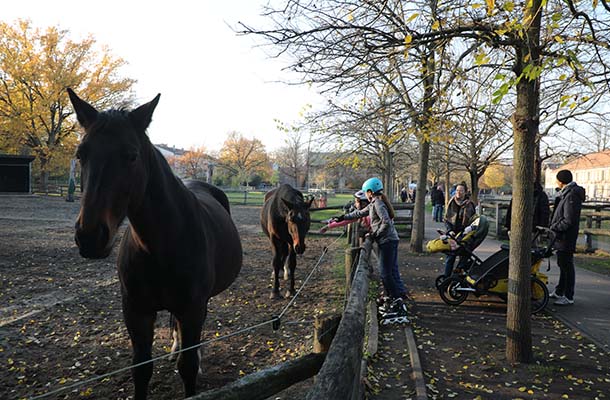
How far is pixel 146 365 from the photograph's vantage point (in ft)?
10.3

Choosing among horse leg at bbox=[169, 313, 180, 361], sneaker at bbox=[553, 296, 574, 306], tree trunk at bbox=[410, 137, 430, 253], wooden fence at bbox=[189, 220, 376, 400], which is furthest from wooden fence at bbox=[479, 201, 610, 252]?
wooden fence at bbox=[189, 220, 376, 400]

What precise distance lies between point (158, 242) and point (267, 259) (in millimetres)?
7820

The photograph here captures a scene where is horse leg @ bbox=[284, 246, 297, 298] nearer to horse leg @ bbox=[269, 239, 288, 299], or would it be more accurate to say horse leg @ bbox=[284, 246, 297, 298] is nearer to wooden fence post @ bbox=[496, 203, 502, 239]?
horse leg @ bbox=[269, 239, 288, 299]

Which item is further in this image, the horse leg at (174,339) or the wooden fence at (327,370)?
the horse leg at (174,339)

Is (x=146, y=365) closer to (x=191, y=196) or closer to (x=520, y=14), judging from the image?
(x=191, y=196)

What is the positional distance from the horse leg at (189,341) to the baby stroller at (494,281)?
181 inches

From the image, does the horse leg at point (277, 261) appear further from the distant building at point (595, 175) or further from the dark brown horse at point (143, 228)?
the distant building at point (595, 175)

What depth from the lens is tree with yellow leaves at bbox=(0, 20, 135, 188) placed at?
3144 cm

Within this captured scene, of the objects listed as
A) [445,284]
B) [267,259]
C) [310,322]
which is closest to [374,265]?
[267,259]

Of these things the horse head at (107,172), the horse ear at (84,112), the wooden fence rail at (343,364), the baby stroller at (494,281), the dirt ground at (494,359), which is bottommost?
the dirt ground at (494,359)

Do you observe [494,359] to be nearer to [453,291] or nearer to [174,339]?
[453,291]

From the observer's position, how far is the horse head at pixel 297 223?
23.0 ft

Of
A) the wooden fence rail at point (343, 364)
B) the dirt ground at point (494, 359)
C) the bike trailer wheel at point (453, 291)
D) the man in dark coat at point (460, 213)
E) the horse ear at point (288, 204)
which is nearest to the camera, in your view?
the wooden fence rail at point (343, 364)

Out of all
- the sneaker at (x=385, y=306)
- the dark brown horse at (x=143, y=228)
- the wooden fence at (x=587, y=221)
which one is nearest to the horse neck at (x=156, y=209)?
the dark brown horse at (x=143, y=228)
